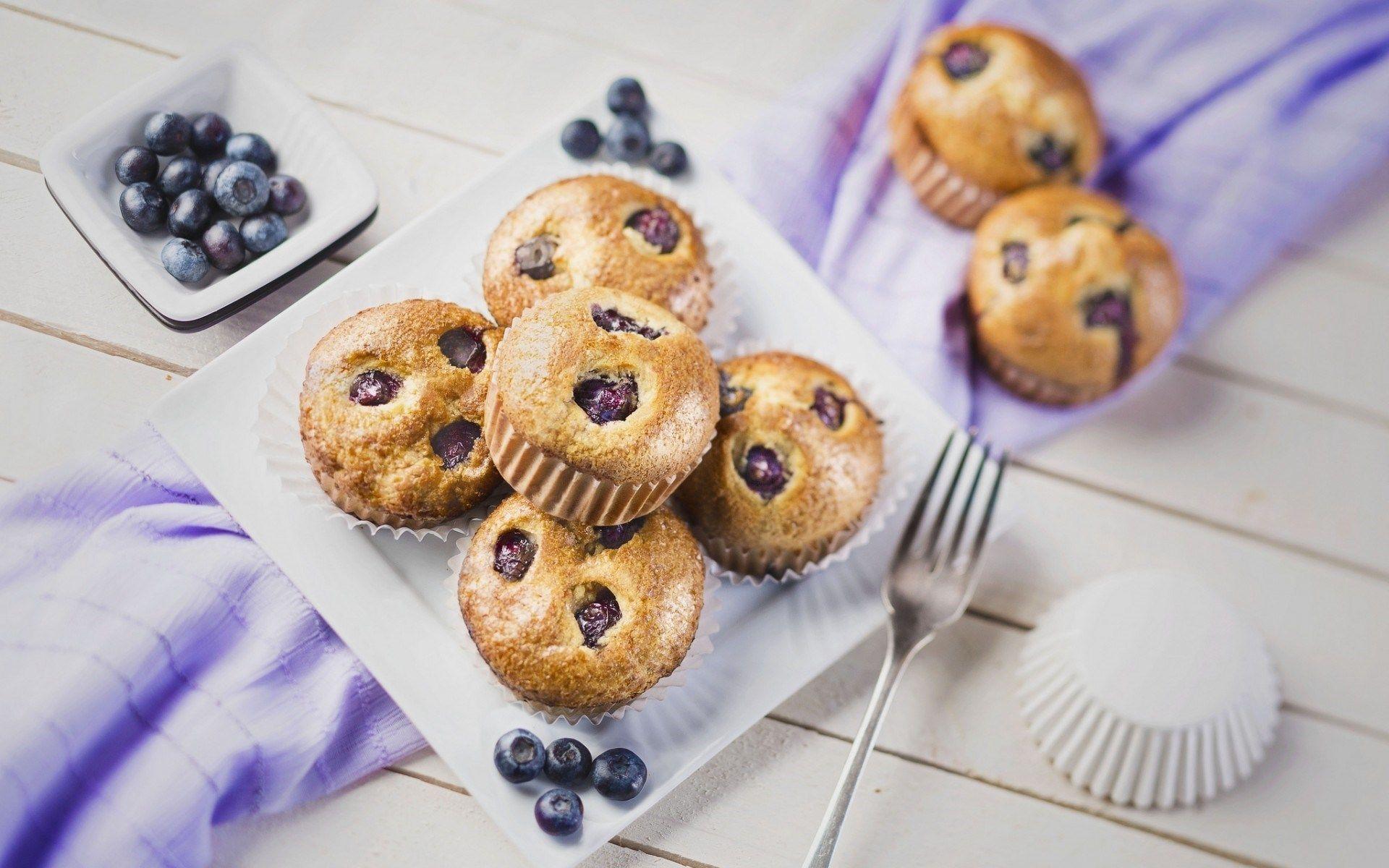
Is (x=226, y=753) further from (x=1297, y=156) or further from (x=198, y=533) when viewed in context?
(x=1297, y=156)

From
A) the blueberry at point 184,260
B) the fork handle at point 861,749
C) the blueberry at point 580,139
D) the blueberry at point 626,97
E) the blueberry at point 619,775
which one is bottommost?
the fork handle at point 861,749

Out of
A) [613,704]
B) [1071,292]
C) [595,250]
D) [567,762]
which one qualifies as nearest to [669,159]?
[595,250]

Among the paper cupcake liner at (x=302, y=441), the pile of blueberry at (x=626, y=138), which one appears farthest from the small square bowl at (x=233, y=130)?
the pile of blueberry at (x=626, y=138)

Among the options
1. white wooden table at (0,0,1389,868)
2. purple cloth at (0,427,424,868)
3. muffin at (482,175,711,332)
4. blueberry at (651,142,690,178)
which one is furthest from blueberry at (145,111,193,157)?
blueberry at (651,142,690,178)

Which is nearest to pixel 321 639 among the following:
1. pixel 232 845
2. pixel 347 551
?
pixel 347 551

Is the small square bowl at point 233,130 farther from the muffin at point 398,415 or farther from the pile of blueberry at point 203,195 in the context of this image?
the muffin at point 398,415

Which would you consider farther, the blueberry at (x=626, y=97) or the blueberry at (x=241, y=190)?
the blueberry at (x=626, y=97)
